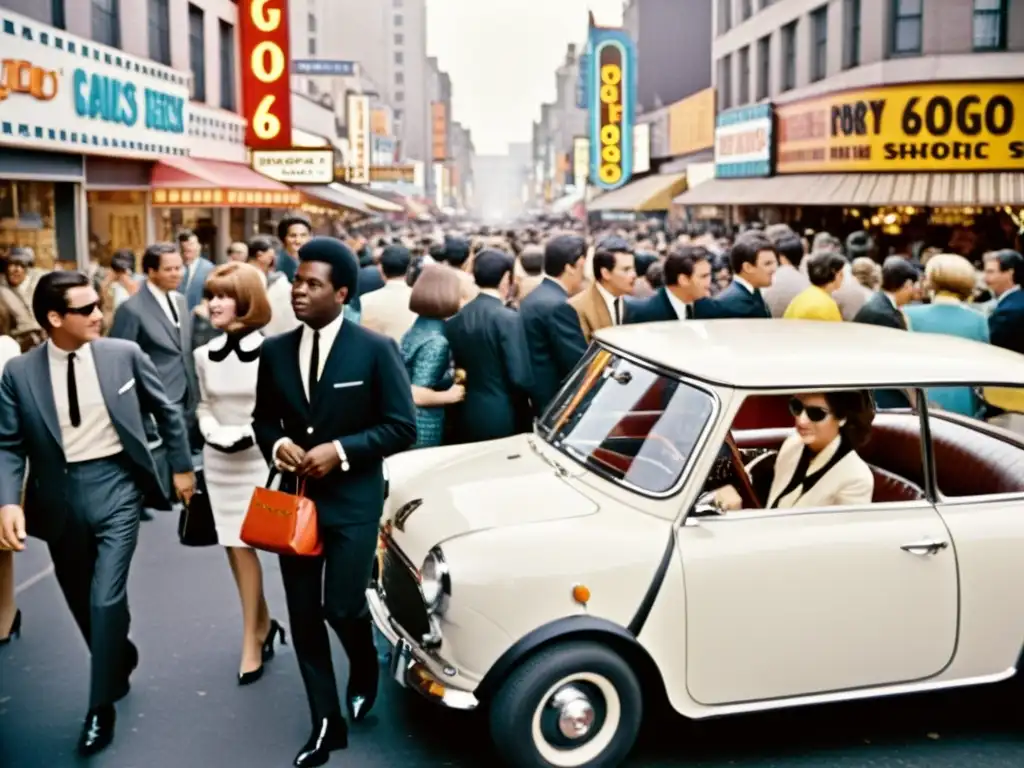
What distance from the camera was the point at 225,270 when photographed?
17.6 feet

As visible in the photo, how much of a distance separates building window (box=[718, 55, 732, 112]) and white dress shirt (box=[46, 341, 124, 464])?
3096 centimetres

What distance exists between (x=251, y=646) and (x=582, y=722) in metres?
1.95

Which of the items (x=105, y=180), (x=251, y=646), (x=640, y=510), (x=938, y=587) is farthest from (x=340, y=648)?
(x=105, y=180)

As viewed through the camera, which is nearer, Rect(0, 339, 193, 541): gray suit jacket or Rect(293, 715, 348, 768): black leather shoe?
Rect(293, 715, 348, 768): black leather shoe

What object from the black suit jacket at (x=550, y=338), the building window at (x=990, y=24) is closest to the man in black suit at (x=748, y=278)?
the black suit jacket at (x=550, y=338)

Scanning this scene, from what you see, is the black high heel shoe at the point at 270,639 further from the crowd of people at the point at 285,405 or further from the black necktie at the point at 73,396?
the black necktie at the point at 73,396

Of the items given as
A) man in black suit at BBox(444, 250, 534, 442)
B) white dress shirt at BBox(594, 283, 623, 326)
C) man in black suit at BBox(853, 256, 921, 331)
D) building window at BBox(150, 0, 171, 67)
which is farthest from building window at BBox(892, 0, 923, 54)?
man in black suit at BBox(444, 250, 534, 442)

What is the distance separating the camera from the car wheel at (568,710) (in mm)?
4070

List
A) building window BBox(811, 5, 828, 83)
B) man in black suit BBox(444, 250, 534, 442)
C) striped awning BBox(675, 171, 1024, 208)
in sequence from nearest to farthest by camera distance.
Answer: man in black suit BBox(444, 250, 534, 442)
striped awning BBox(675, 171, 1024, 208)
building window BBox(811, 5, 828, 83)

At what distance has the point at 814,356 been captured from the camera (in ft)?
15.1

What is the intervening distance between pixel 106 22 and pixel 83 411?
14.0m

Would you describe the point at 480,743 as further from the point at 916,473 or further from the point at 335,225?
the point at 335,225

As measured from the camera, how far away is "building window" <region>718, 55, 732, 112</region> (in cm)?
3353

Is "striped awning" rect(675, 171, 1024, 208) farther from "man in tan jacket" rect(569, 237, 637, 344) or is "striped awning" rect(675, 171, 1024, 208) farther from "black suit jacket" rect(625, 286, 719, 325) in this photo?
"man in tan jacket" rect(569, 237, 637, 344)
